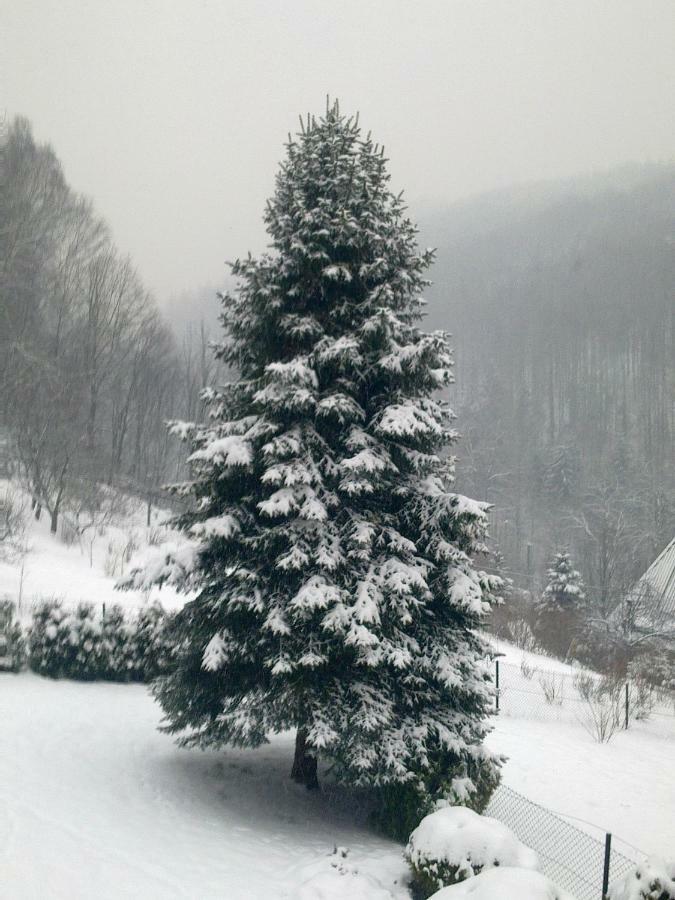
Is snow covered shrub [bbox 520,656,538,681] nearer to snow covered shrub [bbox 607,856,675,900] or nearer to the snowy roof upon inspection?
the snowy roof

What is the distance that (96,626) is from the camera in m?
14.1

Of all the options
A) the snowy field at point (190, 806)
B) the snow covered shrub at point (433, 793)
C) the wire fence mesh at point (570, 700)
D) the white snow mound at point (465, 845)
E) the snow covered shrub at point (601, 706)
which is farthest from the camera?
the wire fence mesh at point (570, 700)

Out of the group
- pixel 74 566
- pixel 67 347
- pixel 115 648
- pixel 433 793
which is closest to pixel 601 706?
pixel 433 793

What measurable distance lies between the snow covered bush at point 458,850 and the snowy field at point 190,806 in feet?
1.66

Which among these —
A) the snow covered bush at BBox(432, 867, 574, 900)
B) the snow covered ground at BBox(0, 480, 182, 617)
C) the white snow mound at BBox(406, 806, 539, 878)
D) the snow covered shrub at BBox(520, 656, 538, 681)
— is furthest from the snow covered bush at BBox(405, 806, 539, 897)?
the snow covered shrub at BBox(520, 656, 538, 681)

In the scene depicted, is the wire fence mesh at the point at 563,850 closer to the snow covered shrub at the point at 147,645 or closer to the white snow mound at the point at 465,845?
the white snow mound at the point at 465,845

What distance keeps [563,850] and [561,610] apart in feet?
76.5

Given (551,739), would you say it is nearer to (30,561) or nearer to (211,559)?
(211,559)

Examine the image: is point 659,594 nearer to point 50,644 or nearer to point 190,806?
point 50,644

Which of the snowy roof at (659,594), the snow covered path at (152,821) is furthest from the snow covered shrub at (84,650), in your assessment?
the snowy roof at (659,594)

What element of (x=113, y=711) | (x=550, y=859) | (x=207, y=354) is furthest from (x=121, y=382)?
(x=550, y=859)

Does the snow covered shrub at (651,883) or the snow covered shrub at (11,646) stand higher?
the snow covered shrub at (651,883)

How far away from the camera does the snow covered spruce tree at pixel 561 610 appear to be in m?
26.9

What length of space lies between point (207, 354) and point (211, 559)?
45.1 m
